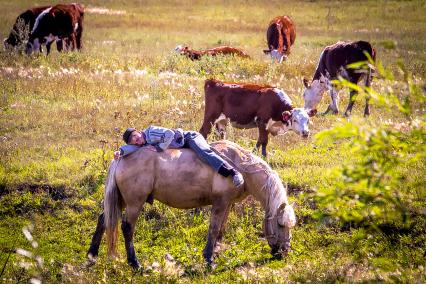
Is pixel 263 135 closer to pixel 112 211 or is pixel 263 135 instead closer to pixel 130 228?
pixel 130 228

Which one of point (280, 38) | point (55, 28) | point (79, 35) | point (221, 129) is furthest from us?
point (79, 35)

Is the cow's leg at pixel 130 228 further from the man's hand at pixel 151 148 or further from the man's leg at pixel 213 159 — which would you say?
the man's leg at pixel 213 159

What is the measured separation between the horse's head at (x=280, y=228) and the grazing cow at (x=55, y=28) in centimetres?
1726

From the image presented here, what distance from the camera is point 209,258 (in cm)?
901

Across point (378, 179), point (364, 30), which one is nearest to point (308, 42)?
point (364, 30)

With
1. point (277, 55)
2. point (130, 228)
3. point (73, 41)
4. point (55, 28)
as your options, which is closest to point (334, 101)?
point (277, 55)

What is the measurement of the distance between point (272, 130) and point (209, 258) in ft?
14.9

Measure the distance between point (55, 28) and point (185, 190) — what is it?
59.1ft

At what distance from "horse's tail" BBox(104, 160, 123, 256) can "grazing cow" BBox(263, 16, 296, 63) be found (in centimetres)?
1659

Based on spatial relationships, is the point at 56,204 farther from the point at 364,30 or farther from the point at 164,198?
the point at 364,30

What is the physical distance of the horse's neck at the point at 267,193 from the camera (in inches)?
346

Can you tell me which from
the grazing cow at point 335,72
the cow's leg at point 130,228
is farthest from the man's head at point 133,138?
the grazing cow at point 335,72

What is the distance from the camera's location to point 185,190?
8.95 meters

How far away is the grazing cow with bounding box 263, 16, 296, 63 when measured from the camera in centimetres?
2542
